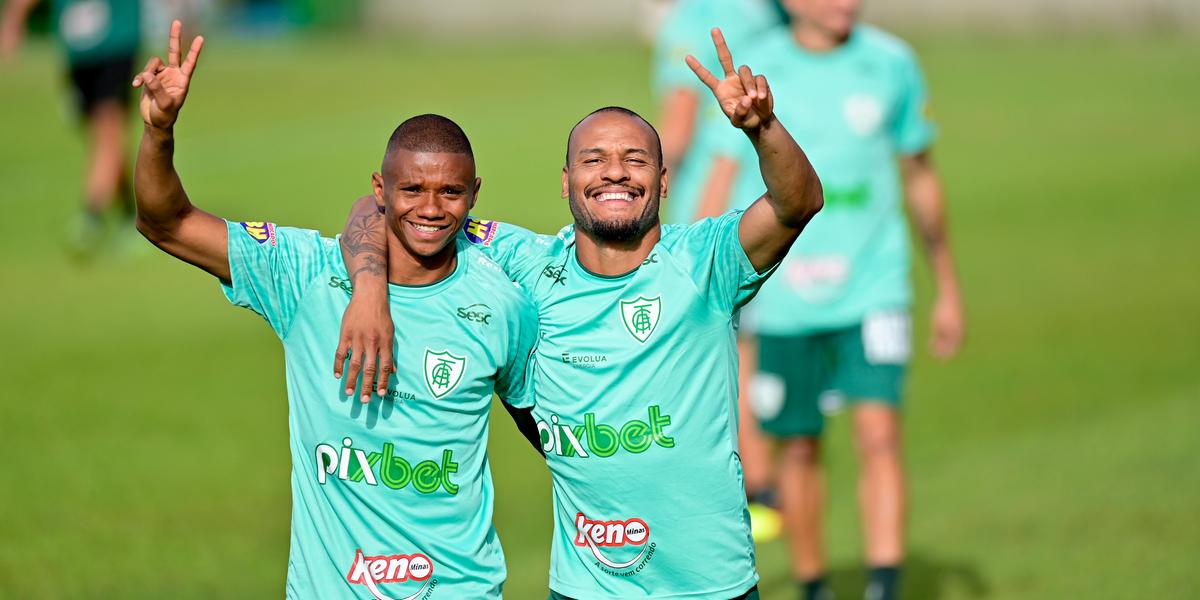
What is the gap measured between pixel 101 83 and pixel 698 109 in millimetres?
8012

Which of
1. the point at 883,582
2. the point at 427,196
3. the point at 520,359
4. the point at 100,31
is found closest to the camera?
the point at 427,196

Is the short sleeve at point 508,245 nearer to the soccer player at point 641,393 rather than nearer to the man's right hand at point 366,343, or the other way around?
the soccer player at point 641,393

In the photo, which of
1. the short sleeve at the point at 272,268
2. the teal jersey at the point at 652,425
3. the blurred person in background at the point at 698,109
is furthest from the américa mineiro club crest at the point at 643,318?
the blurred person in background at the point at 698,109

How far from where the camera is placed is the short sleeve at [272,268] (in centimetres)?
441

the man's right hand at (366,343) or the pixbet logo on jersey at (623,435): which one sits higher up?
the man's right hand at (366,343)

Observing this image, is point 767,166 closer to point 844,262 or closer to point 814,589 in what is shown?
point 844,262

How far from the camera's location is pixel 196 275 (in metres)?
14.7

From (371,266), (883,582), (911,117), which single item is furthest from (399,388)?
(911,117)

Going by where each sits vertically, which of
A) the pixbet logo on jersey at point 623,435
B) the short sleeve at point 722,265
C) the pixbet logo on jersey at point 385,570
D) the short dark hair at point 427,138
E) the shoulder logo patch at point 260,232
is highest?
the short dark hair at point 427,138

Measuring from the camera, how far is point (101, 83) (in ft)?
47.9

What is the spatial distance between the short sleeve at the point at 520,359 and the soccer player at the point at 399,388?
0.06ft

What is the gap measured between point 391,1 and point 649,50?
386 inches

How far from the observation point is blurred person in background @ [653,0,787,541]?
27.4 feet

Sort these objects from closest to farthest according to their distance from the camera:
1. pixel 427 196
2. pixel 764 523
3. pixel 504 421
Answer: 1. pixel 427 196
2. pixel 764 523
3. pixel 504 421
